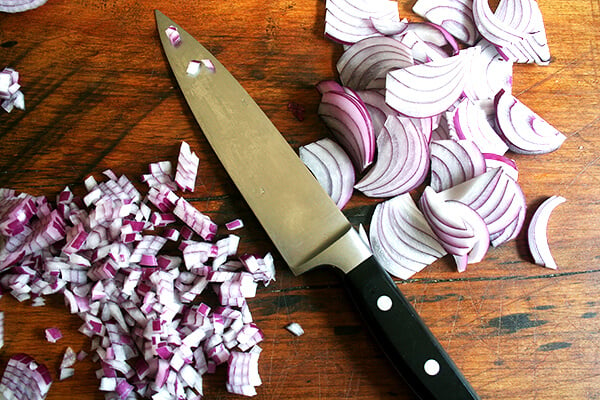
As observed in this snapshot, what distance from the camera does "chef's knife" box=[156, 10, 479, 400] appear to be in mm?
1214

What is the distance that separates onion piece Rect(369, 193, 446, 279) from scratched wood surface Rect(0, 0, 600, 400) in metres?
0.04

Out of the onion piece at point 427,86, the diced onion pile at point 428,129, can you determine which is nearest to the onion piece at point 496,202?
the diced onion pile at point 428,129

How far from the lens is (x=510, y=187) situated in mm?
1396

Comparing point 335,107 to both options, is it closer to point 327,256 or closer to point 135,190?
point 327,256

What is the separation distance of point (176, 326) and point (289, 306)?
0.94ft

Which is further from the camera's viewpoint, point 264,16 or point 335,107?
point 264,16

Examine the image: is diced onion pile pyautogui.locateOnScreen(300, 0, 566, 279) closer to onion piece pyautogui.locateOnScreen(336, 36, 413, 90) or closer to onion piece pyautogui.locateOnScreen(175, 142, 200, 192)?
onion piece pyautogui.locateOnScreen(336, 36, 413, 90)

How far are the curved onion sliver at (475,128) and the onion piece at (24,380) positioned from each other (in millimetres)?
1231

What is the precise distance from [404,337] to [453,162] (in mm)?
497

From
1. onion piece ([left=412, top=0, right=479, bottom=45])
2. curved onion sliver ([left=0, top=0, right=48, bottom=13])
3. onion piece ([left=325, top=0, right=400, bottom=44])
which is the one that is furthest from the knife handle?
curved onion sliver ([left=0, top=0, right=48, bottom=13])

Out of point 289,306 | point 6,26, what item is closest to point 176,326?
point 289,306

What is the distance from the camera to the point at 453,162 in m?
1.42

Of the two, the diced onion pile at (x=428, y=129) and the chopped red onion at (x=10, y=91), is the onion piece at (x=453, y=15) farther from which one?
the chopped red onion at (x=10, y=91)

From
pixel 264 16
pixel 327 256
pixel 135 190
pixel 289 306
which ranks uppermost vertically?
pixel 264 16
